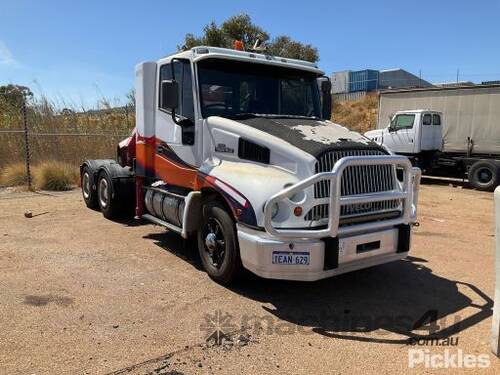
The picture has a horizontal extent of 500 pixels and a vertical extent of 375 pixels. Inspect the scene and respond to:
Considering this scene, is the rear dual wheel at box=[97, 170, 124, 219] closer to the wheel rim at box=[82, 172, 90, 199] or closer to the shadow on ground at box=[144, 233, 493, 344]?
the wheel rim at box=[82, 172, 90, 199]

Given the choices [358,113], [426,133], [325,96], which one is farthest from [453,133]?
[358,113]

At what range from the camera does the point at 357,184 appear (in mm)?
4824

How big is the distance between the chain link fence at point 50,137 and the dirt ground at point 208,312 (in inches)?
296

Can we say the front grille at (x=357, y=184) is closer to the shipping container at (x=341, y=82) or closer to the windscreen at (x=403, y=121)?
the windscreen at (x=403, y=121)

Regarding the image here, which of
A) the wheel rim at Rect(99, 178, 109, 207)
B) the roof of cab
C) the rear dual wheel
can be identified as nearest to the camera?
the roof of cab

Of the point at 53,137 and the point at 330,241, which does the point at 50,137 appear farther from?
the point at 330,241

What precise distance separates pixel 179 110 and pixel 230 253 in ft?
7.20

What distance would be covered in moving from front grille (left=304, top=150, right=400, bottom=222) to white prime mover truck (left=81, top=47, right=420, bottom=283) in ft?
0.04

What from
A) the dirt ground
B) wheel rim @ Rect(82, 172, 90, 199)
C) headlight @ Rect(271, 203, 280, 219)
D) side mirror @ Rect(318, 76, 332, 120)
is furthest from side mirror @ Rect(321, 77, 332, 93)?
wheel rim @ Rect(82, 172, 90, 199)

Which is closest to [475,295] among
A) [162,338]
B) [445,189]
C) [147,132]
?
[162,338]

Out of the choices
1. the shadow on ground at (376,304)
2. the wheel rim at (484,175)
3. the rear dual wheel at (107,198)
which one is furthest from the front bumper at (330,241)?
the wheel rim at (484,175)

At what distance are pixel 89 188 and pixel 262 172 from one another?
5.74 metres

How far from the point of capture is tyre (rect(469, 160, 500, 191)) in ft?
49.3

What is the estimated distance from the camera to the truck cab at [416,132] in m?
16.4
